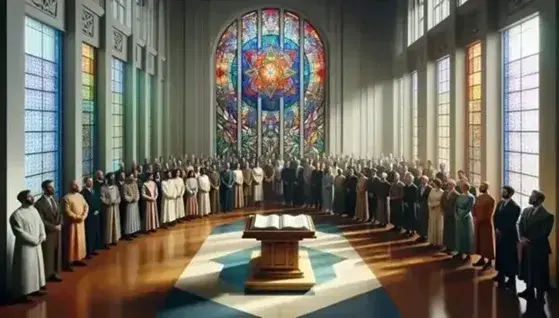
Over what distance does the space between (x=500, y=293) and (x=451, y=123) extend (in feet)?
27.5

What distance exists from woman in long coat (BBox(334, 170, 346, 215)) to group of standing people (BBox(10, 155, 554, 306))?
0.04 metres

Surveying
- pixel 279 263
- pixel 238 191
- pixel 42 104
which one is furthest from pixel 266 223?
pixel 238 191

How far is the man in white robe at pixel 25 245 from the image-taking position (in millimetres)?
11305

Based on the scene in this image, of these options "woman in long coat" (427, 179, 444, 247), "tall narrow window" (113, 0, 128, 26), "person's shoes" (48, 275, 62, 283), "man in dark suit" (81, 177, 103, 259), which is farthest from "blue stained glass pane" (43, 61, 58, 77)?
"woman in long coat" (427, 179, 444, 247)

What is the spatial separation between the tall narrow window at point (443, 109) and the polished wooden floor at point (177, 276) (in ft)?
14.6

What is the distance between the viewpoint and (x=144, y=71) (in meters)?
24.4

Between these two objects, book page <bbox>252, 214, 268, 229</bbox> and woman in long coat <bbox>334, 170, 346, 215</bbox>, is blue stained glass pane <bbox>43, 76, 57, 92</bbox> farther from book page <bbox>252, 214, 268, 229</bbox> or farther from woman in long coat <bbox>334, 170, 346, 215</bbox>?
woman in long coat <bbox>334, 170, 346, 215</bbox>

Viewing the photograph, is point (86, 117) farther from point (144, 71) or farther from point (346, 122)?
point (346, 122)

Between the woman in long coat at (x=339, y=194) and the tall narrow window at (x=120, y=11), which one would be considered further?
the woman in long coat at (x=339, y=194)

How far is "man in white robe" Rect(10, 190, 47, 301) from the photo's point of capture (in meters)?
11.3

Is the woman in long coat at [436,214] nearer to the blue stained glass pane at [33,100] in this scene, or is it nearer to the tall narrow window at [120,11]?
the blue stained glass pane at [33,100]

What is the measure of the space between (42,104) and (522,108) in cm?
1012

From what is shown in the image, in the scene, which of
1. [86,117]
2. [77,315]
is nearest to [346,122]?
[86,117]

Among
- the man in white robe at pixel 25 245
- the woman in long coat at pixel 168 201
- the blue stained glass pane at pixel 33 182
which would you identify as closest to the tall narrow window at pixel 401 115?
the woman in long coat at pixel 168 201
